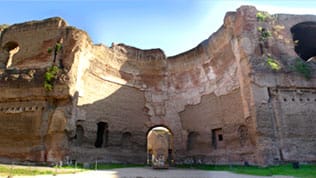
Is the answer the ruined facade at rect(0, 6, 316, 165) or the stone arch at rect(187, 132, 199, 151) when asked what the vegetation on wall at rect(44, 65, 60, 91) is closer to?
the ruined facade at rect(0, 6, 316, 165)

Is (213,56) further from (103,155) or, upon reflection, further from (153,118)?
(103,155)

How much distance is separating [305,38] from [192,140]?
1089cm

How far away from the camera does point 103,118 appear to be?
15.6 m

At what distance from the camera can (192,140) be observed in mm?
17469

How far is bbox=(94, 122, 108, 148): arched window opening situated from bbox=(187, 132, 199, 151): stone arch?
580 cm

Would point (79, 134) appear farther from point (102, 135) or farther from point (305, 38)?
point (305, 38)

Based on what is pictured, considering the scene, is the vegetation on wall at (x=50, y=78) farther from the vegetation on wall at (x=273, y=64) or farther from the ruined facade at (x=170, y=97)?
the vegetation on wall at (x=273, y=64)

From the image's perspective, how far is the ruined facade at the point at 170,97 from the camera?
12510mm

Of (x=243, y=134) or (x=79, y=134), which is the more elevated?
(x=79, y=134)

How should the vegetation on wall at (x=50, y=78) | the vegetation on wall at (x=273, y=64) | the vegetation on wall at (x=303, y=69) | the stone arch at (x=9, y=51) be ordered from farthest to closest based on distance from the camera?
1. the stone arch at (x=9, y=51)
2. the vegetation on wall at (x=303, y=69)
3. the vegetation on wall at (x=50, y=78)
4. the vegetation on wall at (x=273, y=64)

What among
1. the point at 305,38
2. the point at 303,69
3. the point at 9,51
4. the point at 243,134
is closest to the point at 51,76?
the point at 9,51

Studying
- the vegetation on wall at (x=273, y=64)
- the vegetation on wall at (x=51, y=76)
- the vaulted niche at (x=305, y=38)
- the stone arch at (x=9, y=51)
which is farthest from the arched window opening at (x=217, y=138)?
the stone arch at (x=9, y=51)

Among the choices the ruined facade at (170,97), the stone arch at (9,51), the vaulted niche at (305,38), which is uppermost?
the vaulted niche at (305,38)

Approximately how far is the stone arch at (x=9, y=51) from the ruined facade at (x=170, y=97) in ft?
0.20
